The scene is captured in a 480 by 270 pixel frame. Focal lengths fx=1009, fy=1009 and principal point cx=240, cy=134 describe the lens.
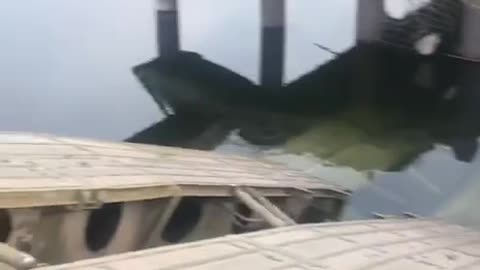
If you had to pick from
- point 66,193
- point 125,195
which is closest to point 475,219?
point 125,195

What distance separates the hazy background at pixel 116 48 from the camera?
364 cm

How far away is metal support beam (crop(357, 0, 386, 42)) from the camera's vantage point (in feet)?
12.4

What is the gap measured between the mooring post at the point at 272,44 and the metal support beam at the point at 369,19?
0.30 metres

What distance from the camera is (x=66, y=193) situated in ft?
5.02

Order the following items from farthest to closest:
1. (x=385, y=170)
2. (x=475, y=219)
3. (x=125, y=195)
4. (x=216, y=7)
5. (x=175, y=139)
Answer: (x=216, y=7) → (x=175, y=139) → (x=385, y=170) → (x=475, y=219) → (x=125, y=195)

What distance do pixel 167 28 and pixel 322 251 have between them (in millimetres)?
2618

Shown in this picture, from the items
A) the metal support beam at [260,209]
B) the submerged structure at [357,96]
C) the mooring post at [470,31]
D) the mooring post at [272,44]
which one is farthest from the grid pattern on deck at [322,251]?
the mooring post at [272,44]

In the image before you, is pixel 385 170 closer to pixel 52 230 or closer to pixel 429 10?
pixel 429 10

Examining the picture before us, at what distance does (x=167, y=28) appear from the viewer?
4.00 meters

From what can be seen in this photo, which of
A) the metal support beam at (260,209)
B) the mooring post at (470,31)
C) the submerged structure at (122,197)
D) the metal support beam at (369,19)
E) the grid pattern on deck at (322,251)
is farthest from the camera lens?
the metal support beam at (369,19)

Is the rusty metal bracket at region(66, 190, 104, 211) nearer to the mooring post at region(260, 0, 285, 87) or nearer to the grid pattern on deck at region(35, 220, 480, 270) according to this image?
the grid pattern on deck at region(35, 220, 480, 270)

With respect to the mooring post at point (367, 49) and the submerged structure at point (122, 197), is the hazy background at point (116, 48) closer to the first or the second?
the mooring post at point (367, 49)

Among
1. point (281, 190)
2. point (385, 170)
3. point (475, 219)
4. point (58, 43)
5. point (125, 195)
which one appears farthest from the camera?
point (58, 43)

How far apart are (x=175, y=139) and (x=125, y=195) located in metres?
1.93
